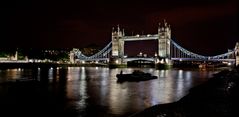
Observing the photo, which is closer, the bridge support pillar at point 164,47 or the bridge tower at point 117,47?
the bridge support pillar at point 164,47

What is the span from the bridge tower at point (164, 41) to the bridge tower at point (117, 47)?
44.1ft

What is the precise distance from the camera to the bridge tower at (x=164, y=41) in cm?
10301

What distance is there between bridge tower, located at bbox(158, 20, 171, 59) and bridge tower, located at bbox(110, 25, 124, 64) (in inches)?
529

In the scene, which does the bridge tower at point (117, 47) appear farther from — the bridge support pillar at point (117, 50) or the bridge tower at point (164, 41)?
the bridge tower at point (164, 41)

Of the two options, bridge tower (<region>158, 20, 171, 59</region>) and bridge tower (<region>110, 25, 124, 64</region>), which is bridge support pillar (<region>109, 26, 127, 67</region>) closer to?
bridge tower (<region>110, 25, 124, 64</region>)

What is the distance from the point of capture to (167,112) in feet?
31.9

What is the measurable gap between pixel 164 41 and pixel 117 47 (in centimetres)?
1802

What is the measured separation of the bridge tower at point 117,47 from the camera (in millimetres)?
108625

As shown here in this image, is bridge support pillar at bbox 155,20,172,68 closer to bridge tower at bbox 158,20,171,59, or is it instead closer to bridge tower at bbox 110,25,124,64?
bridge tower at bbox 158,20,171,59

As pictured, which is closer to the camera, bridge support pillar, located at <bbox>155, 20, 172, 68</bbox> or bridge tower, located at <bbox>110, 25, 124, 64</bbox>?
bridge support pillar, located at <bbox>155, 20, 172, 68</bbox>

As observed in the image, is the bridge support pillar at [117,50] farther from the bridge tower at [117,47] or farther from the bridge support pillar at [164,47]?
the bridge support pillar at [164,47]

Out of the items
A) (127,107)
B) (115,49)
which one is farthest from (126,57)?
(127,107)

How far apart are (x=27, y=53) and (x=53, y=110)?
9494 centimetres

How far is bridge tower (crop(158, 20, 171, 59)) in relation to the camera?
338 feet
